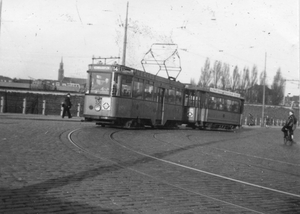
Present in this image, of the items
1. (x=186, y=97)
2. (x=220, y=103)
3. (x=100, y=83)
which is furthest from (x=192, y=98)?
(x=100, y=83)

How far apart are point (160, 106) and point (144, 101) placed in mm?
2421

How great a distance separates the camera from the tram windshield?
1933 centimetres

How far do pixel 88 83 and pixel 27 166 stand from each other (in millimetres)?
12400

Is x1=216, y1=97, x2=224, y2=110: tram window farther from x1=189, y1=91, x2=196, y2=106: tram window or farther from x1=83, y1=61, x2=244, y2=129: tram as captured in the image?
x1=189, y1=91, x2=196, y2=106: tram window

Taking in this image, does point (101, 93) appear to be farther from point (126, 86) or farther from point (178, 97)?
point (178, 97)

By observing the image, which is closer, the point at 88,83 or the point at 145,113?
the point at 88,83

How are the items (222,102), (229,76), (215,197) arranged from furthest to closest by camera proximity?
(229,76) → (222,102) → (215,197)

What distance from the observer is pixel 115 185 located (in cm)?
659

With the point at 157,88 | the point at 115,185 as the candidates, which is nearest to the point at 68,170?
the point at 115,185

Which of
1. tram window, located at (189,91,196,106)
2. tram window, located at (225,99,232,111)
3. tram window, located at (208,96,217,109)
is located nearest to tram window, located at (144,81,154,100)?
tram window, located at (189,91,196,106)

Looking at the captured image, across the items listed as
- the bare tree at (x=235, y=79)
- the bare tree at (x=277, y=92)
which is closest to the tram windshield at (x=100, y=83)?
the bare tree at (x=235, y=79)

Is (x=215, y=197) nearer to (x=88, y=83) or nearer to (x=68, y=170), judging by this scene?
(x=68, y=170)

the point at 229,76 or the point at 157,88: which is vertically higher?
the point at 229,76

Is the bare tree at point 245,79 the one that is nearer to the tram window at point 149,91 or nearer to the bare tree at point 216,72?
the bare tree at point 216,72
